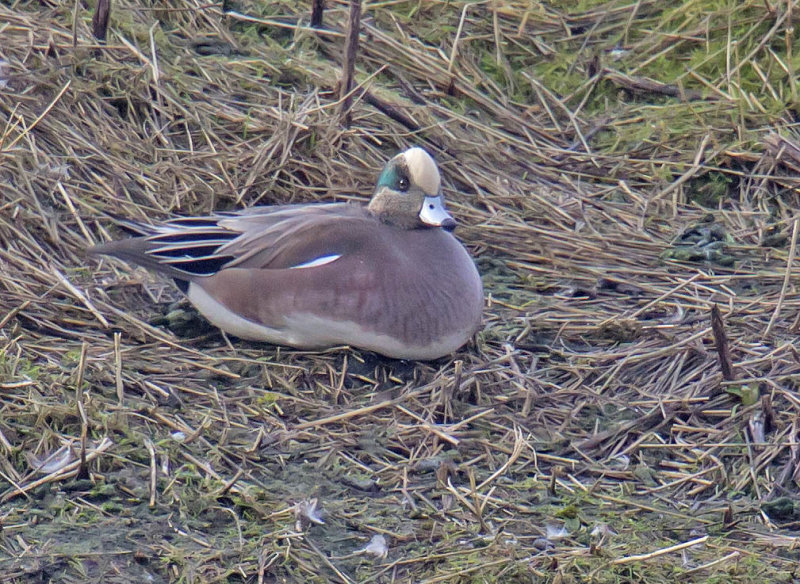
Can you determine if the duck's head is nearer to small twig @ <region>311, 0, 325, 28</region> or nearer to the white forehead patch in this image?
the white forehead patch

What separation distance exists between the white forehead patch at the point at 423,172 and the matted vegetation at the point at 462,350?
1.78 ft

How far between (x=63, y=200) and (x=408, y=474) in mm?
1982

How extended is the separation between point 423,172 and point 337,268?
1.61 ft

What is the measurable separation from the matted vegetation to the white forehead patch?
541mm

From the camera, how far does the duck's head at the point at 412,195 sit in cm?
421

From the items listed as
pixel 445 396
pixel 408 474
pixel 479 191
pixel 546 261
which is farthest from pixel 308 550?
pixel 479 191

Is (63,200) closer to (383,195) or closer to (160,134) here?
(160,134)

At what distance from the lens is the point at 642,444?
142 inches

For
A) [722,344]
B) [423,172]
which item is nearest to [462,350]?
[423,172]

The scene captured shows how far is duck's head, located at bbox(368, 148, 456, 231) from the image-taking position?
4215mm

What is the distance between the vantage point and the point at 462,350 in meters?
4.14

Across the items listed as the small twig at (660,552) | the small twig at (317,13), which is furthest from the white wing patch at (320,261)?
the small twig at (317,13)

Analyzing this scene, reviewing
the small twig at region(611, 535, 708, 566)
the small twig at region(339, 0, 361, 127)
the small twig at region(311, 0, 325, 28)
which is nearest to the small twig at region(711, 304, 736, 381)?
the small twig at region(611, 535, 708, 566)

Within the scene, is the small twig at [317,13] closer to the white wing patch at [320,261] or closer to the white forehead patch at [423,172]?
the white forehead patch at [423,172]
